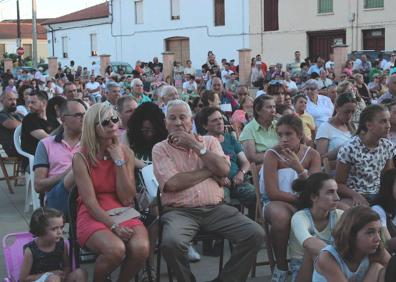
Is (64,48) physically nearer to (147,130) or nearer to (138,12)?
(138,12)

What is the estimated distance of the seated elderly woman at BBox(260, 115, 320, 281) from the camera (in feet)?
16.0

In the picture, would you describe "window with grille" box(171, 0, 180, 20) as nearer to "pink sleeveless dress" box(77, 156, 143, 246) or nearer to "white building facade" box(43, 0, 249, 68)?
"white building facade" box(43, 0, 249, 68)

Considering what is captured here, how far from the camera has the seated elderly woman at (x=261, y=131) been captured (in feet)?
21.3

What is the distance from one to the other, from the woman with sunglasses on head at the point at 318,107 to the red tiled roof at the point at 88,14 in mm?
37813

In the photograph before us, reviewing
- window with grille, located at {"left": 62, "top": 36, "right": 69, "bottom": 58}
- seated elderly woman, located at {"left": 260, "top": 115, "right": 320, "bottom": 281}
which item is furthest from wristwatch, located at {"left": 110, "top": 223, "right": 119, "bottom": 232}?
window with grille, located at {"left": 62, "top": 36, "right": 69, "bottom": 58}

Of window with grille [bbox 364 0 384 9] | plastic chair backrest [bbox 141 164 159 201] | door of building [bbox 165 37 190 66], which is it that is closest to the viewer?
plastic chair backrest [bbox 141 164 159 201]

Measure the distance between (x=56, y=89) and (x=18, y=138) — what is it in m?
11.5

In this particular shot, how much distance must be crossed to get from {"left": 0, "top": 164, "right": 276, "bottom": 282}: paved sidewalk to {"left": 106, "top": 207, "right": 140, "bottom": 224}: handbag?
0.95 m

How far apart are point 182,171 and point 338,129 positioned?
2.05 meters

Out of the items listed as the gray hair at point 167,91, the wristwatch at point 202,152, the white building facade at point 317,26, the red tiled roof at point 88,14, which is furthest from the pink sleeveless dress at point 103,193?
the red tiled roof at point 88,14

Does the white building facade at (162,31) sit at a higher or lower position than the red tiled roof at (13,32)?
lower

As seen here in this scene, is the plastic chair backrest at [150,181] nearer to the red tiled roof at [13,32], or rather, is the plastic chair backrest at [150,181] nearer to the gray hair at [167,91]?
the gray hair at [167,91]

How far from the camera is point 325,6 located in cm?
3400

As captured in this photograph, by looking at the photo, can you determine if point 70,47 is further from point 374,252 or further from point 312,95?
point 374,252
